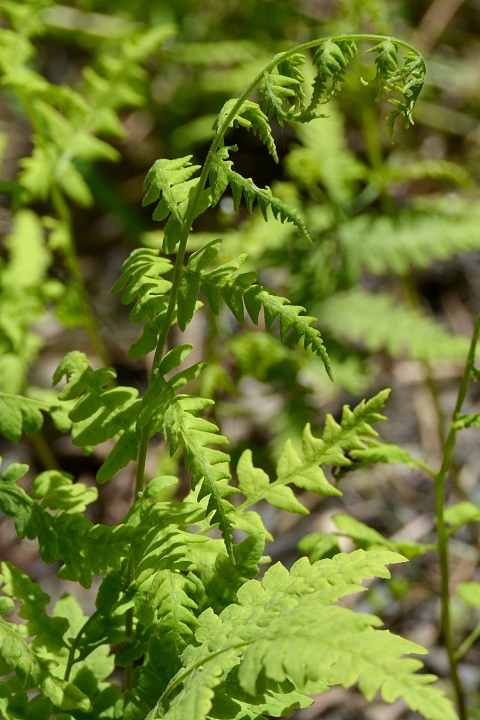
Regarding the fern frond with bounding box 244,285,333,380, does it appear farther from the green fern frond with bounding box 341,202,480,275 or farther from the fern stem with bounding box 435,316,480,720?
the green fern frond with bounding box 341,202,480,275

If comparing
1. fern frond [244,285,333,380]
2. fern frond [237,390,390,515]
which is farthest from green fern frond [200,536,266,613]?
fern frond [244,285,333,380]

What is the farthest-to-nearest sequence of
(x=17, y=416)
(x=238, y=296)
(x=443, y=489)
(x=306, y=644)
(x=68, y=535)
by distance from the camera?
(x=443, y=489) → (x=17, y=416) → (x=68, y=535) → (x=238, y=296) → (x=306, y=644)

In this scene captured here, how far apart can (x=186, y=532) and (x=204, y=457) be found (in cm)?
21

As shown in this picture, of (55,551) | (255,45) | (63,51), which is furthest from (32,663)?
(63,51)

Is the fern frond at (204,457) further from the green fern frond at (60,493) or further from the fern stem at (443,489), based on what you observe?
the fern stem at (443,489)

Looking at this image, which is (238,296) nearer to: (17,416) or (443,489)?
(17,416)

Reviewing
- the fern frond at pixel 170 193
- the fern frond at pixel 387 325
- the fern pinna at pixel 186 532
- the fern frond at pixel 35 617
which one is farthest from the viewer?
the fern frond at pixel 387 325

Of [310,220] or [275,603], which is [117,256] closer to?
[310,220]

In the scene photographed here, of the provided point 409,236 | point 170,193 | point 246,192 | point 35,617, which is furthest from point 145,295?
point 409,236

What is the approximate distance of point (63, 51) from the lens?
6266 millimetres

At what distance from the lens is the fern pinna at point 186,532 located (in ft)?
4.59

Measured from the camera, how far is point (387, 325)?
3.37 m

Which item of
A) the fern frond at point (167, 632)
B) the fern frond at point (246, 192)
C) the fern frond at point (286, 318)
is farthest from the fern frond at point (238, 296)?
the fern frond at point (167, 632)

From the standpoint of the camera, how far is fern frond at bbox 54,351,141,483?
162 centimetres
